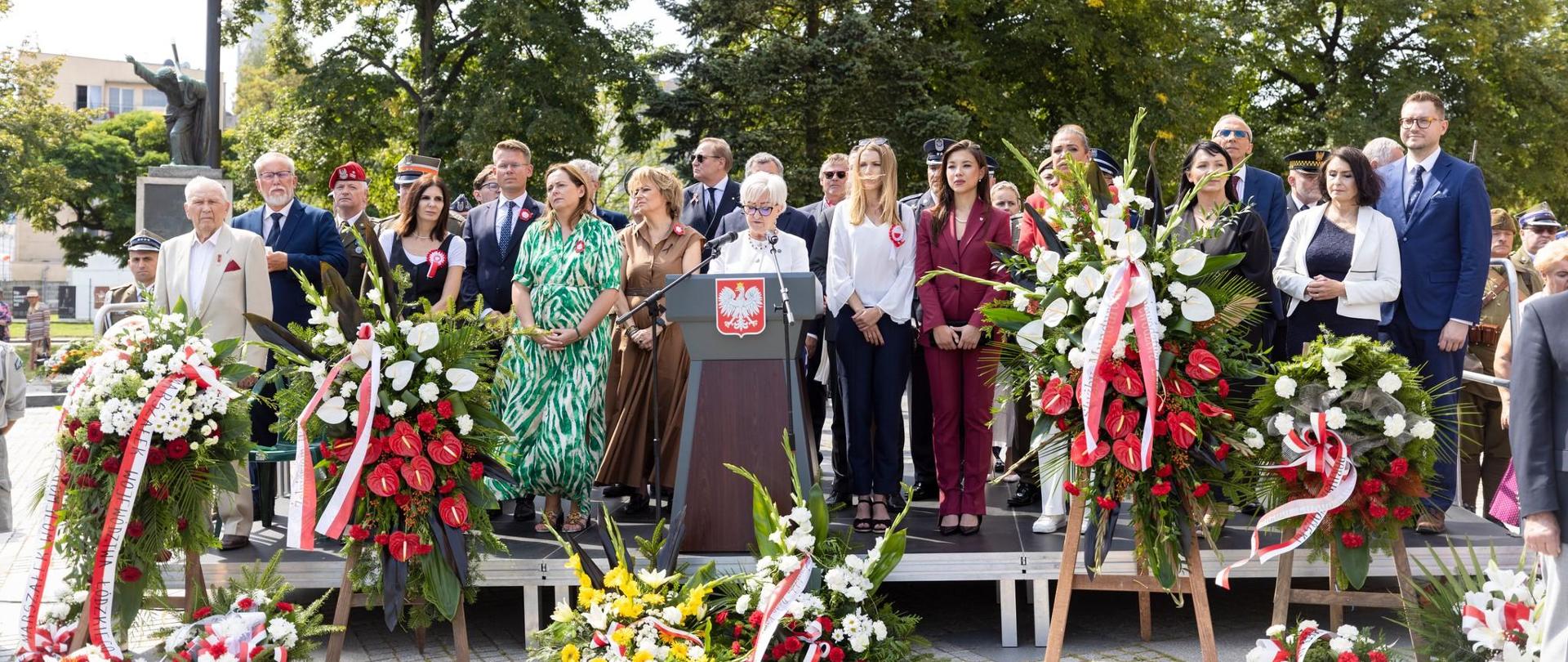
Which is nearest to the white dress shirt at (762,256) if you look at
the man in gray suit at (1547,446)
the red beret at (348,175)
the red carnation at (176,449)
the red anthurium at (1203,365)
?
the red anthurium at (1203,365)

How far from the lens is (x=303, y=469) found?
470 centimetres

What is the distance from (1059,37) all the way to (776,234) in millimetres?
16647

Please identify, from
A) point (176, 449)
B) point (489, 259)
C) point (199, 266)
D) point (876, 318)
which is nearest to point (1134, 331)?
point (876, 318)

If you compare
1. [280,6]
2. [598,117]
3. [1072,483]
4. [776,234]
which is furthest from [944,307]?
[280,6]

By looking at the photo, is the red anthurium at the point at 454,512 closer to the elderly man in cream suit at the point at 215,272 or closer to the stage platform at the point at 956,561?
the stage platform at the point at 956,561

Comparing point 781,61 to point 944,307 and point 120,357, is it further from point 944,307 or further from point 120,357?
point 120,357

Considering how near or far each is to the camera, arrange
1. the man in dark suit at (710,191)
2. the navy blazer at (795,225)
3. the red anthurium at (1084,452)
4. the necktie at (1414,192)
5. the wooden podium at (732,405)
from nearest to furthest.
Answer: the red anthurium at (1084,452)
the wooden podium at (732,405)
the necktie at (1414,192)
the navy blazer at (795,225)
the man in dark suit at (710,191)

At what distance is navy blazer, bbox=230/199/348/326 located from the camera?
22.5 ft

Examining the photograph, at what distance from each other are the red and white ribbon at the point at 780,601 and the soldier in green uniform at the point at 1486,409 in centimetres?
482

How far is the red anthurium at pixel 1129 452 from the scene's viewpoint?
4.43 meters

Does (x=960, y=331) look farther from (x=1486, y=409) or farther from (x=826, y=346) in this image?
(x=1486, y=409)

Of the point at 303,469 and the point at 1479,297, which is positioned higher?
the point at 1479,297

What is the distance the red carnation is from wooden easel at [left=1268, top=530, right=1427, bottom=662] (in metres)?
4.25

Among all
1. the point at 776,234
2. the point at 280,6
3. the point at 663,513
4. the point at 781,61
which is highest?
the point at 280,6
